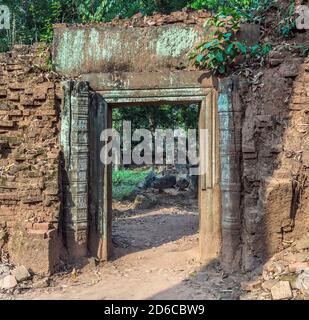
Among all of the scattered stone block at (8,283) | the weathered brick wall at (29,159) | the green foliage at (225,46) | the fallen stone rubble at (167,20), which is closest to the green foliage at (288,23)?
the green foliage at (225,46)

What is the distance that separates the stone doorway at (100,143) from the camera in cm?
494

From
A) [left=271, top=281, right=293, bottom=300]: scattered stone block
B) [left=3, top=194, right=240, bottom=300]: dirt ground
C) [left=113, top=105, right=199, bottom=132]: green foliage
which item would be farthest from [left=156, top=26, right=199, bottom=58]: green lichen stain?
[left=113, top=105, right=199, bottom=132]: green foliage

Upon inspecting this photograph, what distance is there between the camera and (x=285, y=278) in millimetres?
3752

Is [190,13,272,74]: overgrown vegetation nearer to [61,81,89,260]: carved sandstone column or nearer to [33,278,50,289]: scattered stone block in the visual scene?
[61,81,89,260]: carved sandstone column

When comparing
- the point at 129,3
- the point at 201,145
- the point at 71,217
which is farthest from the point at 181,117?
the point at 71,217

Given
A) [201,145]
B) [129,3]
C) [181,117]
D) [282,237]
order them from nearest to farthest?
[282,237] → [201,145] → [129,3] → [181,117]

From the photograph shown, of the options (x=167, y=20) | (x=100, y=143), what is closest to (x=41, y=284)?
(x=100, y=143)

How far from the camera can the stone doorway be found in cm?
494

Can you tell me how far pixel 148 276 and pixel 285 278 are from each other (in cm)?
174

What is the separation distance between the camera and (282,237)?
4.29 m

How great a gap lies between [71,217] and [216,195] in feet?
6.62

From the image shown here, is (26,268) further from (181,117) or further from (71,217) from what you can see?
(181,117)

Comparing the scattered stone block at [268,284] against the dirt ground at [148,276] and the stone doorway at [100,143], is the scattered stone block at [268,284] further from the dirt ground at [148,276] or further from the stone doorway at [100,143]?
the stone doorway at [100,143]

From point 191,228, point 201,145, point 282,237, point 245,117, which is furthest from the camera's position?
point 191,228
